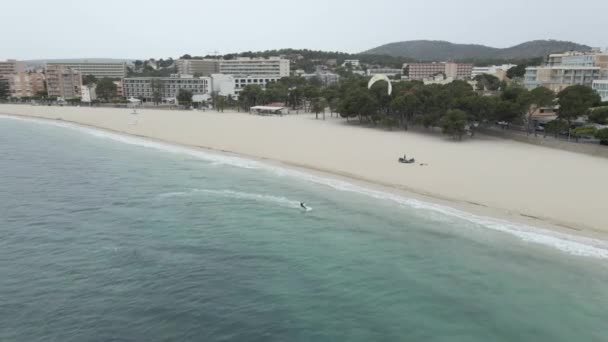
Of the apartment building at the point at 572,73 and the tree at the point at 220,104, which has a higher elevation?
the apartment building at the point at 572,73

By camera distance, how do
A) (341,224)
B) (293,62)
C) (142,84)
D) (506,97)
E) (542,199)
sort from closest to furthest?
(341,224)
(542,199)
(506,97)
(142,84)
(293,62)

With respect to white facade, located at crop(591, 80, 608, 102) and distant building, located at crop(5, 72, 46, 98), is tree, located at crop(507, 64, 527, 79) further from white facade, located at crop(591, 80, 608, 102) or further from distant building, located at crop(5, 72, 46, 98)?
distant building, located at crop(5, 72, 46, 98)

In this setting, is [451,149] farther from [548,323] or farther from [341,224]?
[548,323]

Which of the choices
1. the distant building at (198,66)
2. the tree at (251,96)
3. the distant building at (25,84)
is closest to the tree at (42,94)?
the distant building at (25,84)

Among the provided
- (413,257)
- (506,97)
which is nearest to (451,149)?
(506,97)

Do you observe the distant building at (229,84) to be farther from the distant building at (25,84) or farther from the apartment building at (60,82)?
the distant building at (25,84)

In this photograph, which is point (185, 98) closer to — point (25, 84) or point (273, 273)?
point (25, 84)

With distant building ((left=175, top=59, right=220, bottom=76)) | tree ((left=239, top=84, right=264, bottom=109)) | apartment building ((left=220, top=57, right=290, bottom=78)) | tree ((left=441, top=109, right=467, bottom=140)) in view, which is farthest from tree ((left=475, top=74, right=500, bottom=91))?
distant building ((left=175, top=59, right=220, bottom=76))

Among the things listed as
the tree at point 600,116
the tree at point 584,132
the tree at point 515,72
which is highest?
the tree at point 515,72
